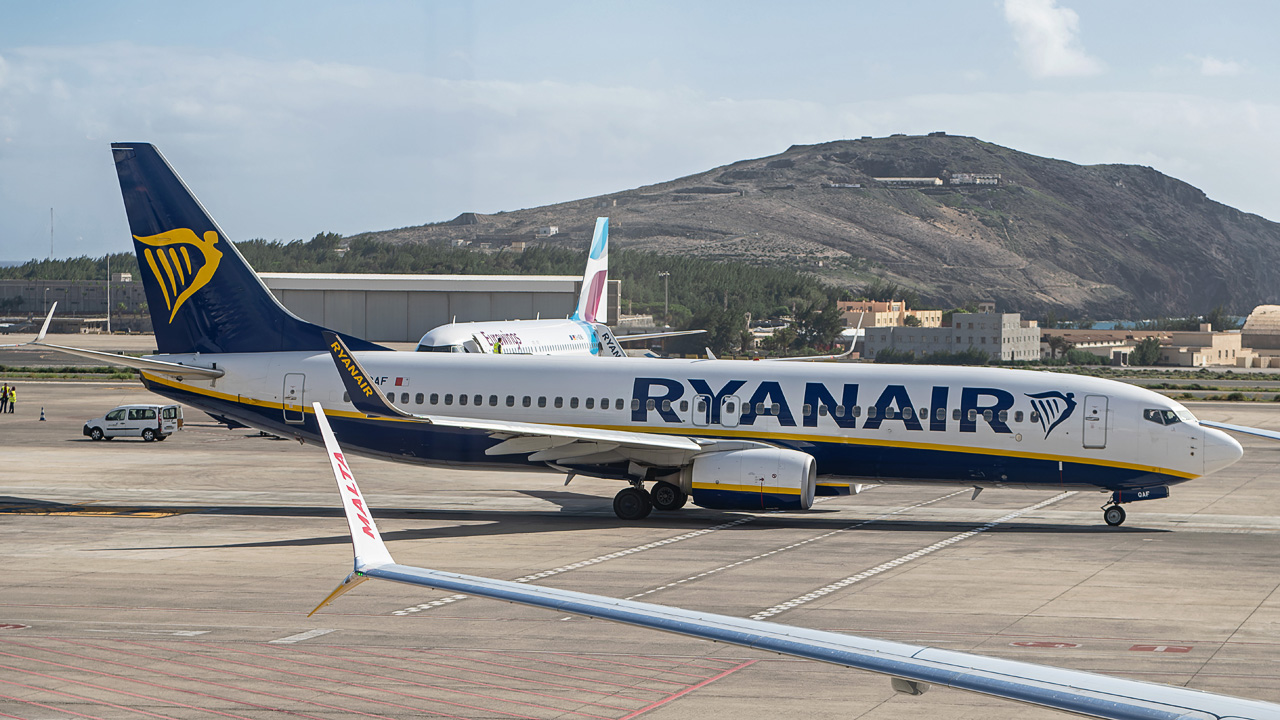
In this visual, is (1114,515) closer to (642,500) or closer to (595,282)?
(642,500)

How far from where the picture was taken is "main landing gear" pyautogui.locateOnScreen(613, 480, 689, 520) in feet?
109

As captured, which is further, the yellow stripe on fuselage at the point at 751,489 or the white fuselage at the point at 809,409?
the white fuselage at the point at 809,409

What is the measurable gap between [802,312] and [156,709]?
152 meters

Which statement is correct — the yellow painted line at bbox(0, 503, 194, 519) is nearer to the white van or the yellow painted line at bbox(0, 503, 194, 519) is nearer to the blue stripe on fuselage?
the blue stripe on fuselage

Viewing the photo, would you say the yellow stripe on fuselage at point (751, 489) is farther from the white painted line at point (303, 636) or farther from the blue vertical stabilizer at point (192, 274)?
the white painted line at point (303, 636)

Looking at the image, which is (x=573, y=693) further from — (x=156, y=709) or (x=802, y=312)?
(x=802, y=312)

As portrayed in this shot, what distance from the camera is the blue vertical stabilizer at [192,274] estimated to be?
3619 centimetres

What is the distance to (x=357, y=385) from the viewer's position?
1157 inches

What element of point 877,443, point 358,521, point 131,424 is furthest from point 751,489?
point 131,424

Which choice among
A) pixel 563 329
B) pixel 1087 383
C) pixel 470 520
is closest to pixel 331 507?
pixel 470 520

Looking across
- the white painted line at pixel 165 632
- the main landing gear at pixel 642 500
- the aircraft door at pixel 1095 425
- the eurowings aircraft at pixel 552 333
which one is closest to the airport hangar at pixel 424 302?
the eurowings aircraft at pixel 552 333

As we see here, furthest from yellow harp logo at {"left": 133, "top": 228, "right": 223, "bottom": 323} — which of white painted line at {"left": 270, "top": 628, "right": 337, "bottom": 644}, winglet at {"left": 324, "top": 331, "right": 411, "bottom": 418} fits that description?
white painted line at {"left": 270, "top": 628, "right": 337, "bottom": 644}

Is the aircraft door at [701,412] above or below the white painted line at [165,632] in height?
above

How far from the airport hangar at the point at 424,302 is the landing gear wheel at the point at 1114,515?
94107 millimetres
